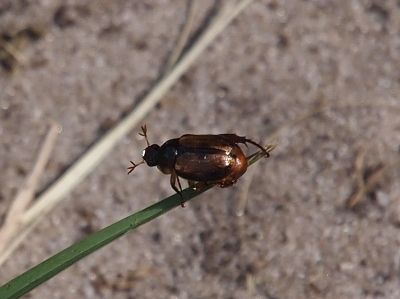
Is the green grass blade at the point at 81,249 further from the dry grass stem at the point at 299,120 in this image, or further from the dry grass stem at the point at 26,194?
the dry grass stem at the point at 299,120

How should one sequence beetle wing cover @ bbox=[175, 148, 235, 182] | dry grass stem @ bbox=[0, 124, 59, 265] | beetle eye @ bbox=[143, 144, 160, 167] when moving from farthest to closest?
dry grass stem @ bbox=[0, 124, 59, 265] < beetle eye @ bbox=[143, 144, 160, 167] < beetle wing cover @ bbox=[175, 148, 235, 182]

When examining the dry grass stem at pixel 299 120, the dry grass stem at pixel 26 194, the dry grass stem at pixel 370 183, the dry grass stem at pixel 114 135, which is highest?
the dry grass stem at pixel 26 194

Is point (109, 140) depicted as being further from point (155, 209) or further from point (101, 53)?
point (155, 209)

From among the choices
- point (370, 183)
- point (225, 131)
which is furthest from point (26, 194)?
point (370, 183)

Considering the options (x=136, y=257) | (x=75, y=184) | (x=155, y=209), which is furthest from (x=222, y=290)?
(x=155, y=209)

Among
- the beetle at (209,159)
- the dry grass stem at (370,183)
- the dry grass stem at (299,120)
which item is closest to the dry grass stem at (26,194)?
the dry grass stem at (299,120)

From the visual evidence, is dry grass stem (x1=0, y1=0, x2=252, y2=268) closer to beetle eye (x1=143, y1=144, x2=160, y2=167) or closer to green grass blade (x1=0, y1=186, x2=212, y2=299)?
beetle eye (x1=143, y1=144, x2=160, y2=167)

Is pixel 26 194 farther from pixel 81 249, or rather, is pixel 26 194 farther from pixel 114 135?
pixel 81 249

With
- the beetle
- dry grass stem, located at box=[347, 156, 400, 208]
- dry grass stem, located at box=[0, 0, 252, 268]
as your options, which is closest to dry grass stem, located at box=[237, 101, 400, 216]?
dry grass stem, located at box=[347, 156, 400, 208]
